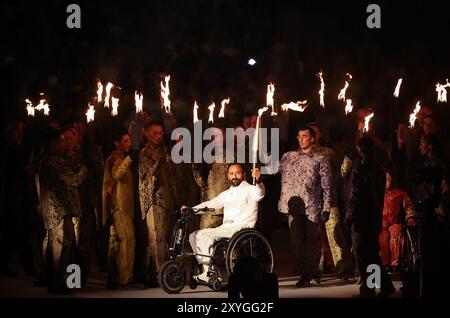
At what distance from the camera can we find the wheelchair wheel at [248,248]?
10.0 meters

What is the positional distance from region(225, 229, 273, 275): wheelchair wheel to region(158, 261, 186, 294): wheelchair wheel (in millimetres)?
566

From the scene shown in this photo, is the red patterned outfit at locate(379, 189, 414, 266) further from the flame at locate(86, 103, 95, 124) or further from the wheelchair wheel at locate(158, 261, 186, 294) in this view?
the flame at locate(86, 103, 95, 124)

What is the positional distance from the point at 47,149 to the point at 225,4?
698cm

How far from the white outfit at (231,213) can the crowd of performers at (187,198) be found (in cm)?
40

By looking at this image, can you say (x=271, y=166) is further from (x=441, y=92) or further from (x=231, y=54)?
(x=231, y=54)

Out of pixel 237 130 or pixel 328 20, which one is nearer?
pixel 237 130

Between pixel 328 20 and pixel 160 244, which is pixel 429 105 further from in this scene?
pixel 160 244

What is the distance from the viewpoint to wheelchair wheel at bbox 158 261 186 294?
10.0 m

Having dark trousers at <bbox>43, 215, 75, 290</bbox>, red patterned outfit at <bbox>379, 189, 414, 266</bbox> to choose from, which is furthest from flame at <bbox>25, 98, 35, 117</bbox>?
red patterned outfit at <bbox>379, 189, 414, 266</bbox>

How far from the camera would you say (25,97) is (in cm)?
1511

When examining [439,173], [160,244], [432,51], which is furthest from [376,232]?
[432,51]

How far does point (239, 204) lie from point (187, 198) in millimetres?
873

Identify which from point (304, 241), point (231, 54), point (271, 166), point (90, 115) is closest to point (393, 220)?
point (304, 241)

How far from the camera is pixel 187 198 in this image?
11180mm
